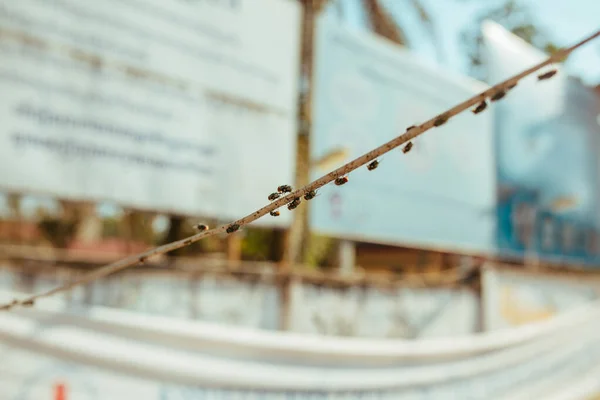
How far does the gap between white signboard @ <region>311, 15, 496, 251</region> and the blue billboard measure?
246 millimetres

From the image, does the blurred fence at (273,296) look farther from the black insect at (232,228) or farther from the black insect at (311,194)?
the black insect at (311,194)

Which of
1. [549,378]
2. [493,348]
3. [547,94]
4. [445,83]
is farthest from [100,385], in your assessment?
[547,94]

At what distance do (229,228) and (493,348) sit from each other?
3.81 metres

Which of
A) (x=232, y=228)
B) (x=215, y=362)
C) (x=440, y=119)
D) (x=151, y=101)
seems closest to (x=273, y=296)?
(x=215, y=362)

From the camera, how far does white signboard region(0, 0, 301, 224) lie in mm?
2668

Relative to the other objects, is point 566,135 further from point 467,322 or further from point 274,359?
point 274,359

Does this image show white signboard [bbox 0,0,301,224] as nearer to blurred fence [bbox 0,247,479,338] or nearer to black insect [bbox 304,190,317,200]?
blurred fence [bbox 0,247,479,338]

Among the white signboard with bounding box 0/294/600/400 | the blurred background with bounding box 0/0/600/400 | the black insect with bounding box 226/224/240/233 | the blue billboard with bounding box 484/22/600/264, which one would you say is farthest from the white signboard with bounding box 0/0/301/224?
the blue billboard with bounding box 484/22/600/264

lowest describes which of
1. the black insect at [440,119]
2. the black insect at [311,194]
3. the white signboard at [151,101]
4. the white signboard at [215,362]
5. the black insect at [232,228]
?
the white signboard at [215,362]

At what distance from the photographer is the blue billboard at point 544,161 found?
523cm

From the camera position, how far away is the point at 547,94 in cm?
557

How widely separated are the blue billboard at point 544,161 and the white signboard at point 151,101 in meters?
2.59

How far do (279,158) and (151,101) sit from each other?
96 centimetres

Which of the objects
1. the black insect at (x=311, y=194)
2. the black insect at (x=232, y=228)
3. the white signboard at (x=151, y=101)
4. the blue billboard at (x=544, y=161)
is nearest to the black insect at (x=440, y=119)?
the black insect at (x=311, y=194)
